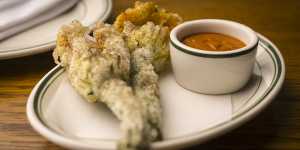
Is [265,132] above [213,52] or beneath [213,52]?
beneath

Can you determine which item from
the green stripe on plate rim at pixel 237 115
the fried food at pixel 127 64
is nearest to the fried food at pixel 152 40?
the fried food at pixel 127 64

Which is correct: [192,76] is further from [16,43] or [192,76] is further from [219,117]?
[16,43]

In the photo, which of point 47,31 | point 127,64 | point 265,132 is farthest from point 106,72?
point 47,31

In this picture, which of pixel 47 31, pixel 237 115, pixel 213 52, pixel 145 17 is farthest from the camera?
pixel 47 31

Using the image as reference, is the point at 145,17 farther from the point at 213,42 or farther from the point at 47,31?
the point at 47,31

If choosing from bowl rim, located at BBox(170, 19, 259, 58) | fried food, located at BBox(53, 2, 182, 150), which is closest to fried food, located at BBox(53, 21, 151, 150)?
fried food, located at BBox(53, 2, 182, 150)

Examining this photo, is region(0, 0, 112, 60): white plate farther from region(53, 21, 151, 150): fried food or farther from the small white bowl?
the small white bowl
